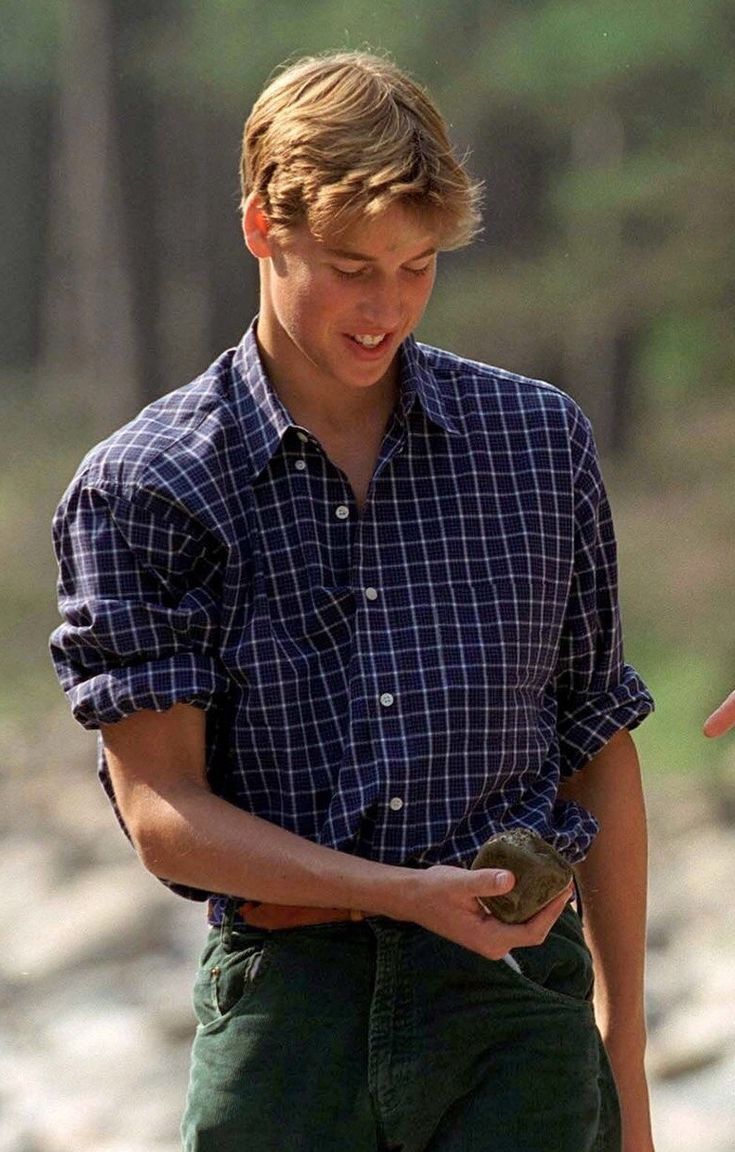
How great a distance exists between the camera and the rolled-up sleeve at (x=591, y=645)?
1.79 metres

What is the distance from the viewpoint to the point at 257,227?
66.8 inches

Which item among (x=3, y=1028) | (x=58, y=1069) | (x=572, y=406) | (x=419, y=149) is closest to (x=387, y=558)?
(x=572, y=406)

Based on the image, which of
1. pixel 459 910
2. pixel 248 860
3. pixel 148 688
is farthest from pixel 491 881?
pixel 148 688

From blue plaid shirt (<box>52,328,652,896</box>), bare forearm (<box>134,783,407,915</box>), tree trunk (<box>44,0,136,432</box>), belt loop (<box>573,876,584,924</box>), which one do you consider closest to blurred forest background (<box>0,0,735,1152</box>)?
tree trunk (<box>44,0,136,432</box>)

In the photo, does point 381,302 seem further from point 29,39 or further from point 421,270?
point 29,39

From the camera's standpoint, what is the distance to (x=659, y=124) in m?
5.89

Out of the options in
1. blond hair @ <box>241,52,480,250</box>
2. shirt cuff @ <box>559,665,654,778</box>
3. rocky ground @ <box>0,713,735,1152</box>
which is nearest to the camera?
blond hair @ <box>241,52,480,250</box>

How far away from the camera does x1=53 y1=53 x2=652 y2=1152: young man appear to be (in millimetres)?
1610

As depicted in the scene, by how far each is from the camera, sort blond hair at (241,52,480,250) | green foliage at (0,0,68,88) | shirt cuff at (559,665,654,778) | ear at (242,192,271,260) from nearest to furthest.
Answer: blond hair at (241,52,480,250) → ear at (242,192,271,260) → shirt cuff at (559,665,654,778) → green foliage at (0,0,68,88)

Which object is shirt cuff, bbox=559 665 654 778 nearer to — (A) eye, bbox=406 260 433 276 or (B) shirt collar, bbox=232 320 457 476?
(B) shirt collar, bbox=232 320 457 476

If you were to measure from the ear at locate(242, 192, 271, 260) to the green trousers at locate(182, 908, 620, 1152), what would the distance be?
63 centimetres

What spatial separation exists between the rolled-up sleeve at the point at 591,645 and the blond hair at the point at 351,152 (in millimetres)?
284

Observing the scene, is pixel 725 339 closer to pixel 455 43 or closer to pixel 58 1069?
pixel 455 43

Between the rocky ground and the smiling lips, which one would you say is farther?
the rocky ground
